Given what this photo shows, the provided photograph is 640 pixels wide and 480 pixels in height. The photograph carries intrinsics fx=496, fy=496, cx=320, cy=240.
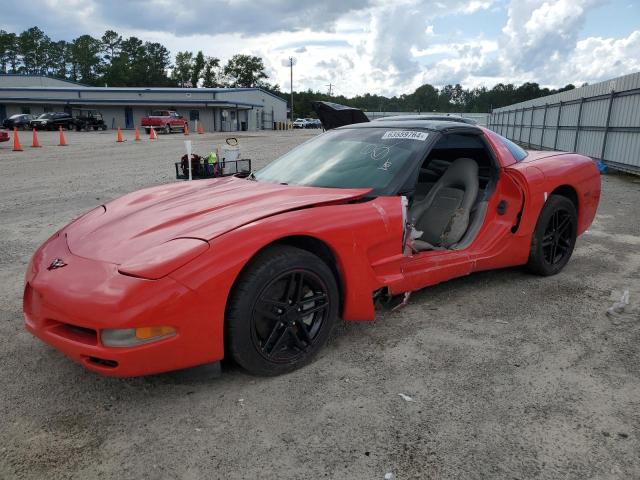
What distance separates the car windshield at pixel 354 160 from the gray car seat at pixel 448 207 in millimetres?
754

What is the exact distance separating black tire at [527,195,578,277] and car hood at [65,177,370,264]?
1.85m

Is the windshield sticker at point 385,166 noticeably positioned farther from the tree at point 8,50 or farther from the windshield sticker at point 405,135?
the tree at point 8,50

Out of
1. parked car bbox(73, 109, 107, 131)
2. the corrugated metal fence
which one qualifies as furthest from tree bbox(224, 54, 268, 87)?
the corrugated metal fence

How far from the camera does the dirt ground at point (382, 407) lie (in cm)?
199

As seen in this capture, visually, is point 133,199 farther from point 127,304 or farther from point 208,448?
point 208,448

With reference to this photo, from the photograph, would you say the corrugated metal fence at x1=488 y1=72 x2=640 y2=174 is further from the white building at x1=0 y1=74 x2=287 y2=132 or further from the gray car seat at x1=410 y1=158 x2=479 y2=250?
the white building at x1=0 y1=74 x2=287 y2=132

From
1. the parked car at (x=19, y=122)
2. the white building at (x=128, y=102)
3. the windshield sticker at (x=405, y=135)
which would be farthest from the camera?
the white building at (x=128, y=102)

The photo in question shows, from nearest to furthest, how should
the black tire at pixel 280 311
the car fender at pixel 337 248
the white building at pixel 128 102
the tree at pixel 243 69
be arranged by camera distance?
the car fender at pixel 337 248 → the black tire at pixel 280 311 → the white building at pixel 128 102 → the tree at pixel 243 69

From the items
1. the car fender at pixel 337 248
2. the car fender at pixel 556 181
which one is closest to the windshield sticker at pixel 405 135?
the car fender at pixel 337 248

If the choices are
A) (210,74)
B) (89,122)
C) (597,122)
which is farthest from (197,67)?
(597,122)

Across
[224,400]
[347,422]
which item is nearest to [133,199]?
[224,400]

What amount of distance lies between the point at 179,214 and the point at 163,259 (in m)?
0.59

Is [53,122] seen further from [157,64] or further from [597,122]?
[157,64]

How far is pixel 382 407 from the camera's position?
2385mm
